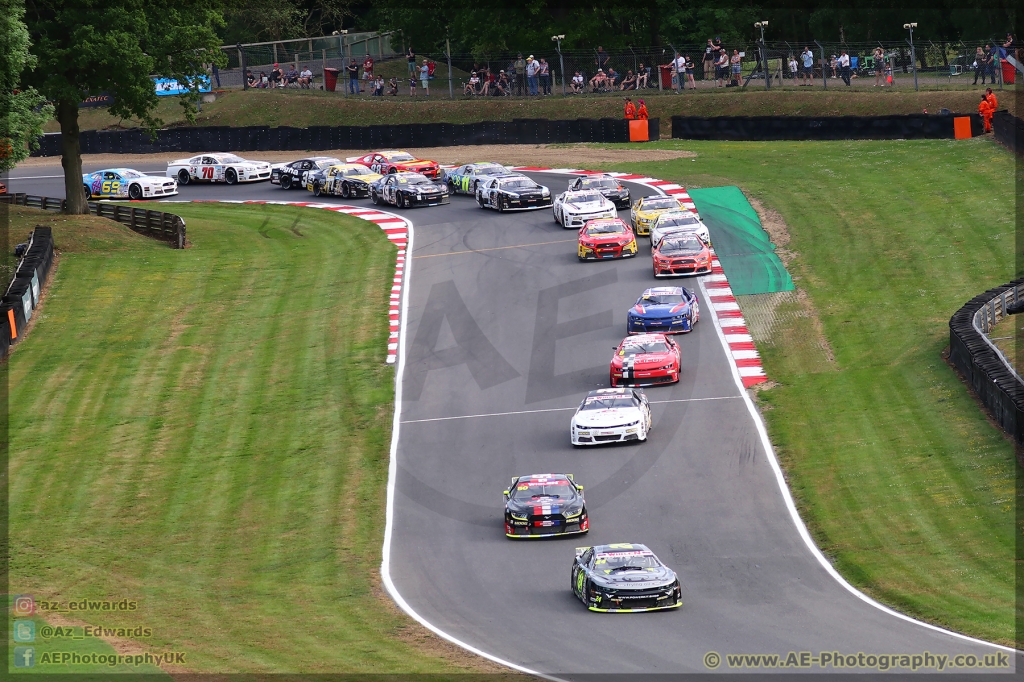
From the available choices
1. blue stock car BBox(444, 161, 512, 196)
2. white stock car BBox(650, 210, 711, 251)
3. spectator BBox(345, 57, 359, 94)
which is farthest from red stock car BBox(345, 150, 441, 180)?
white stock car BBox(650, 210, 711, 251)

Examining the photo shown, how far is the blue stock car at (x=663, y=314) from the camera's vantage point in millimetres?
33219

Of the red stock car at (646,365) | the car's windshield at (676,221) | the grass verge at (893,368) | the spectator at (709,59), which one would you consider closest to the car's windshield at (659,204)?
the car's windshield at (676,221)

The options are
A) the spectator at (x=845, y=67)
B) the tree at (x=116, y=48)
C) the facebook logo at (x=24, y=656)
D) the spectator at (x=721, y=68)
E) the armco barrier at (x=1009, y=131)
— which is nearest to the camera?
the facebook logo at (x=24, y=656)

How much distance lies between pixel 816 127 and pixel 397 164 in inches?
674

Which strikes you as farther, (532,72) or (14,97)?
(532,72)

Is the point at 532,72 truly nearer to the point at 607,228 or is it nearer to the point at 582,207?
the point at 582,207

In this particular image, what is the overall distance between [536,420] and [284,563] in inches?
315

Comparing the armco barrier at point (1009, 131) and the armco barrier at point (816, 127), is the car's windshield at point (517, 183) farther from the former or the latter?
the armco barrier at point (1009, 131)

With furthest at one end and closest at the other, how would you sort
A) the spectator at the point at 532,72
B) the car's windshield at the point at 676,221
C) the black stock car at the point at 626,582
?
the spectator at the point at 532,72 → the car's windshield at the point at 676,221 → the black stock car at the point at 626,582

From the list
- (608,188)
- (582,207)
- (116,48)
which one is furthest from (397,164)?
(116,48)

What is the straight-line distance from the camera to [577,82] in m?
63.5

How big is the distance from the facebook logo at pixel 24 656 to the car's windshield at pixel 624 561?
798cm

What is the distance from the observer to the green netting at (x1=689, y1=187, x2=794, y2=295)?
37.8m

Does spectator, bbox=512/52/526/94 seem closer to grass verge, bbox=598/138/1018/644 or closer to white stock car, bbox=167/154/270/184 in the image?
white stock car, bbox=167/154/270/184
